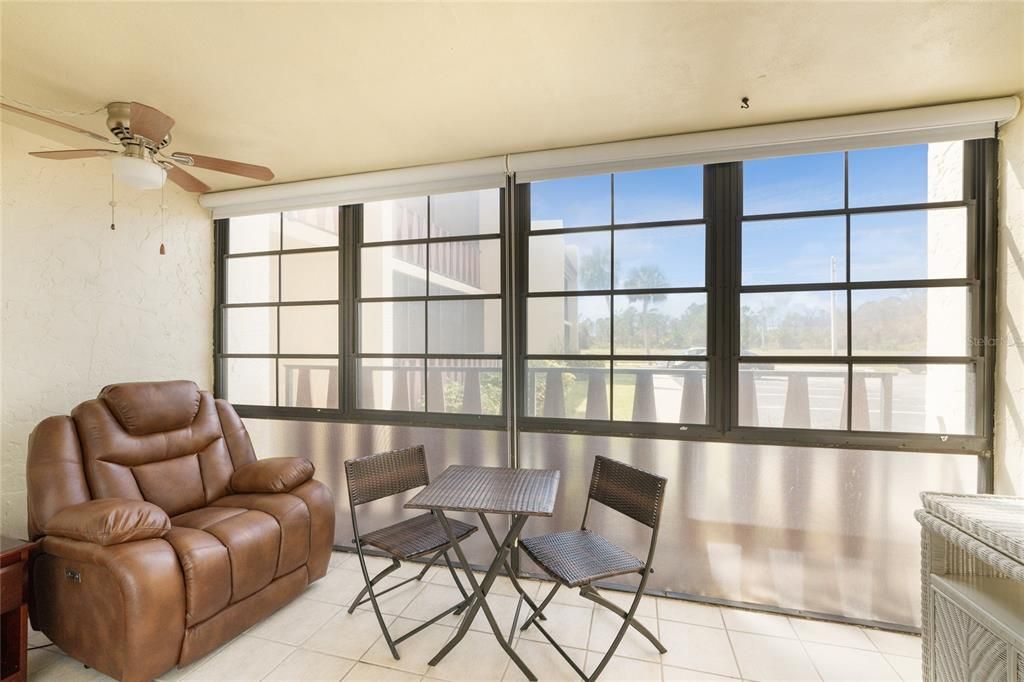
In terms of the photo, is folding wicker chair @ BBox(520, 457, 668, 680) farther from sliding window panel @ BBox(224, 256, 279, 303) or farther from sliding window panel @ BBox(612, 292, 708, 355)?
sliding window panel @ BBox(224, 256, 279, 303)

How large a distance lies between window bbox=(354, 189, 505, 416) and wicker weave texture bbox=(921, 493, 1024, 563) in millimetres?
2115

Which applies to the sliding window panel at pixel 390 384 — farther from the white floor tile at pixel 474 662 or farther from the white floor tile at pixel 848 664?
the white floor tile at pixel 848 664

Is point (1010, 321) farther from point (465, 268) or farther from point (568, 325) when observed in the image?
point (465, 268)

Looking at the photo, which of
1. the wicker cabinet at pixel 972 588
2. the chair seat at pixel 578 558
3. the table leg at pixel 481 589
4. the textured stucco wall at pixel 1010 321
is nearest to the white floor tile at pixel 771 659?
the wicker cabinet at pixel 972 588

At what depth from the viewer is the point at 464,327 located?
3.00 meters

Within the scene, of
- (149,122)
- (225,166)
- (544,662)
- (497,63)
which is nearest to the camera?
(149,122)

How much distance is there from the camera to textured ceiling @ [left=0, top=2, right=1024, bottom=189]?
5.24ft

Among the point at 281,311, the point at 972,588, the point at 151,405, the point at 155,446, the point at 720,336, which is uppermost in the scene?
the point at 281,311

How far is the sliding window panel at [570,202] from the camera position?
108 inches

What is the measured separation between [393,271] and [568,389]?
155 cm

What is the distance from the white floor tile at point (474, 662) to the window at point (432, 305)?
50.3 inches

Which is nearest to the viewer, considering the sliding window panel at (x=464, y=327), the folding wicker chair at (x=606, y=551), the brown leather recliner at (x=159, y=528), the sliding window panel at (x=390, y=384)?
the brown leather recliner at (x=159, y=528)

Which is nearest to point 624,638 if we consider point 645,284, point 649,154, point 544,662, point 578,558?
point 544,662

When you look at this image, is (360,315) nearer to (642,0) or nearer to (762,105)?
(642,0)
